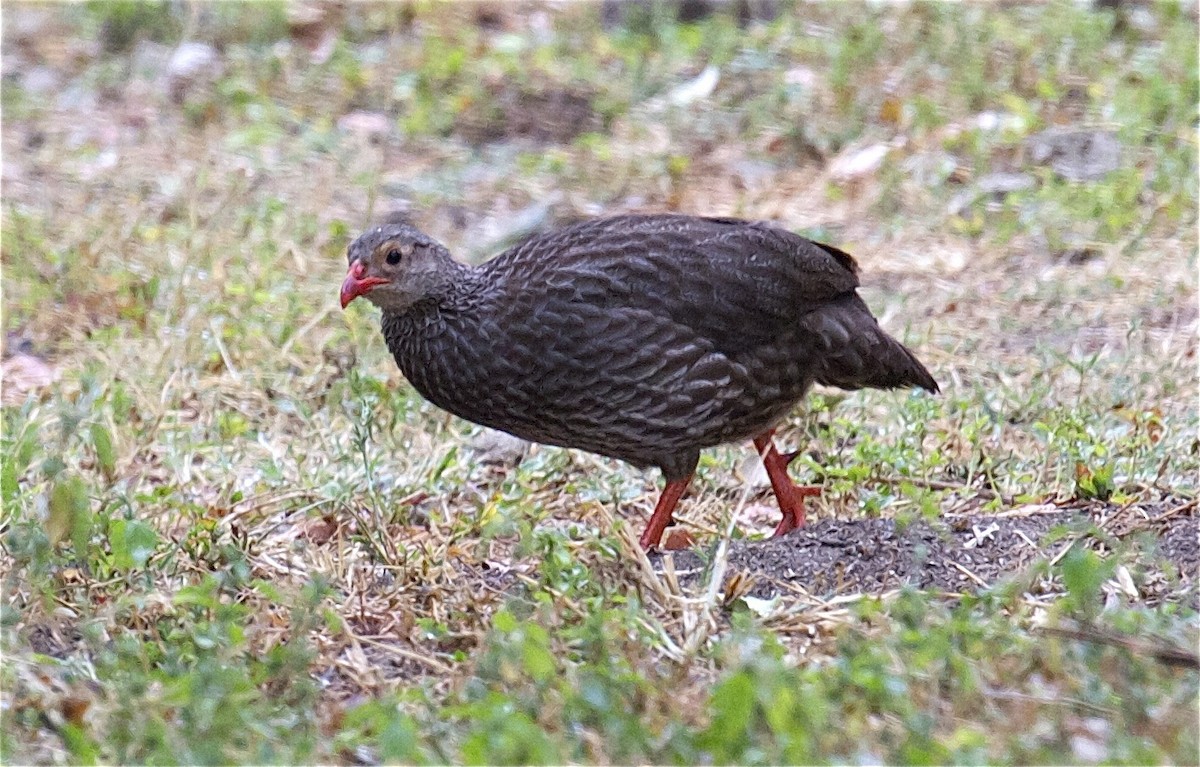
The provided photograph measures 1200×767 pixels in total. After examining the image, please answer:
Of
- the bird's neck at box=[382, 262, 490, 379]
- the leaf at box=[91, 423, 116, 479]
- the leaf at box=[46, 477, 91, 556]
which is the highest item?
the bird's neck at box=[382, 262, 490, 379]

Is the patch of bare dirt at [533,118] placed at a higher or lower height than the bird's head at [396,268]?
lower

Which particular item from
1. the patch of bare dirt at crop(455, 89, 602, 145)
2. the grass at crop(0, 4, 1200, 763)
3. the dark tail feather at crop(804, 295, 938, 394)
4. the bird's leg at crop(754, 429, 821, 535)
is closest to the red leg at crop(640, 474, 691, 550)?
the grass at crop(0, 4, 1200, 763)

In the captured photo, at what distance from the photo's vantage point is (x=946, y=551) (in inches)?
186

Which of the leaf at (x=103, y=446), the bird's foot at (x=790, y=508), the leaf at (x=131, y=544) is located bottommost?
the bird's foot at (x=790, y=508)

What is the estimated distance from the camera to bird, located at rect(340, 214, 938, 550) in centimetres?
502

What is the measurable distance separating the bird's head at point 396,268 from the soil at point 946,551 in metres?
1.09

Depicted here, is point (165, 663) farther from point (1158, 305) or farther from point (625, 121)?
point (625, 121)

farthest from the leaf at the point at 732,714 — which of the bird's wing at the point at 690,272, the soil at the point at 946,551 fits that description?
the bird's wing at the point at 690,272

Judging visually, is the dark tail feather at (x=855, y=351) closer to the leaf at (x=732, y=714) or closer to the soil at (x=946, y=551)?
the soil at (x=946, y=551)

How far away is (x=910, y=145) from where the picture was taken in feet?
28.3

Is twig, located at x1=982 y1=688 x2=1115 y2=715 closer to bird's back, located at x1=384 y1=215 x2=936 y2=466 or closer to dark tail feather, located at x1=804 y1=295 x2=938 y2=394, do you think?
bird's back, located at x1=384 y1=215 x2=936 y2=466

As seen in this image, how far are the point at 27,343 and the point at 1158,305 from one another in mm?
4576

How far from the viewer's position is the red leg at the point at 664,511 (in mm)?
5148

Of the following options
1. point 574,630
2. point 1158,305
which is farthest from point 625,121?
point 574,630
